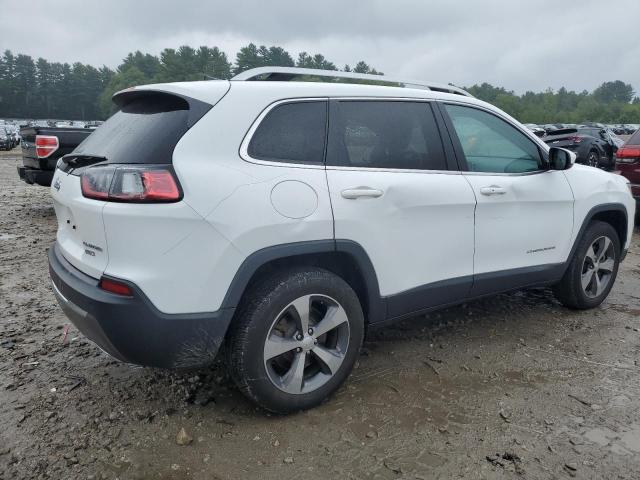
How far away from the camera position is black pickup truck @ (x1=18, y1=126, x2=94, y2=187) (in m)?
7.36

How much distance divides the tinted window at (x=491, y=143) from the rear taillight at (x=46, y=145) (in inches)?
241

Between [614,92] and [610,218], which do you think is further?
[614,92]

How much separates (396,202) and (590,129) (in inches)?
658

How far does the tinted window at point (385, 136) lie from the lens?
2.84 metres

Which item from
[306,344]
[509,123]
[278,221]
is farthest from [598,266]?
[278,221]

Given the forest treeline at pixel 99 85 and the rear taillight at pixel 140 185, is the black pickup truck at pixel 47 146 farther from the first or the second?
the forest treeline at pixel 99 85

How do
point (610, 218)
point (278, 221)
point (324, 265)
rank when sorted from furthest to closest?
point (610, 218) → point (324, 265) → point (278, 221)

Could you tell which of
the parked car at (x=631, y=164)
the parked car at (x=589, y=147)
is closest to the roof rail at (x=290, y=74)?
the parked car at (x=631, y=164)

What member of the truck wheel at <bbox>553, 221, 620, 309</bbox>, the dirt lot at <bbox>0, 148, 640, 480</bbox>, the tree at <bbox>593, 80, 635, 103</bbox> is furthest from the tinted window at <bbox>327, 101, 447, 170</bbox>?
the tree at <bbox>593, 80, 635, 103</bbox>

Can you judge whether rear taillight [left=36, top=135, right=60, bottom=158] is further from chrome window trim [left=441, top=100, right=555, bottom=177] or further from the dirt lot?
chrome window trim [left=441, top=100, right=555, bottom=177]

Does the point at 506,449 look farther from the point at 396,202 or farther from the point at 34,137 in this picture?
the point at 34,137

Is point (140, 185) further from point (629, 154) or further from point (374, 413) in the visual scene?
point (629, 154)

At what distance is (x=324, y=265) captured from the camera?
2844 mm

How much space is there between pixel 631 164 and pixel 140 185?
775cm
